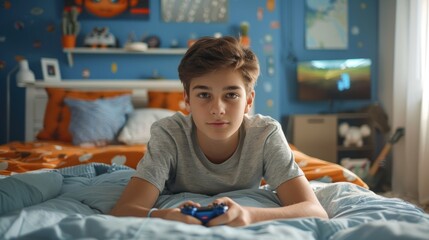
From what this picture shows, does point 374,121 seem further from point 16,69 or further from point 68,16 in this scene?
point 16,69

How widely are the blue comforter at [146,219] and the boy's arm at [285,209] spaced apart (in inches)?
2.1

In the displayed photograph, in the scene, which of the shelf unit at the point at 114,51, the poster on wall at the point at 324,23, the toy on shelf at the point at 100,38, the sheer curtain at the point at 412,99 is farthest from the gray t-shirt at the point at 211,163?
the poster on wall at the point at 324,23

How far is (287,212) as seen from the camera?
98 centimetres

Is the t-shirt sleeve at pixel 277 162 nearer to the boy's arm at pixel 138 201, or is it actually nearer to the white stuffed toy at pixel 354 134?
the boy's arm at pixel 138 201

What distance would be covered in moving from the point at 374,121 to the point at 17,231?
3.78 meters

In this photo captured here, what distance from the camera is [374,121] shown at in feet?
13.3

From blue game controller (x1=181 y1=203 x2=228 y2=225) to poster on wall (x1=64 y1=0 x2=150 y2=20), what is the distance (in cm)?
332

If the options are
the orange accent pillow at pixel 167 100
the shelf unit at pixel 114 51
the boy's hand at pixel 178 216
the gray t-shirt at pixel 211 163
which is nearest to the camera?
the boy's hand at pixel 178 216

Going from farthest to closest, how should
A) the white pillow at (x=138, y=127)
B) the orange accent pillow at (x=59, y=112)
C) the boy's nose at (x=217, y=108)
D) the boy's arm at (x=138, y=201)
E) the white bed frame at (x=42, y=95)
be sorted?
the white bed frame at (x=42, y=95)
the orange accent pillow at (x=59, y=112)
the white pillow at (x=138, y=127)
the boy's nose at (x=217, y=108)
the boy's arm at (x=138, y=201)

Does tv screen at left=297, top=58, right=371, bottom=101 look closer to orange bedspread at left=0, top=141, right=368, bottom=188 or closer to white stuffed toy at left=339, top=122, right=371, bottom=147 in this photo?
white stuffed toy at left=339, top=122, right=371, bottom=147

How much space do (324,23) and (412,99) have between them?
149 cm

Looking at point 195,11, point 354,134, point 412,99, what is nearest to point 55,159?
point 195,11

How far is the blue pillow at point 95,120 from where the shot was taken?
9.58 ft

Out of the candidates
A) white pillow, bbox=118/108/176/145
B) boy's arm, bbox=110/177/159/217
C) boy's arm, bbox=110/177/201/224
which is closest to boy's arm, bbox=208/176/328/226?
boy's arm, bbox=110/177/201/224
